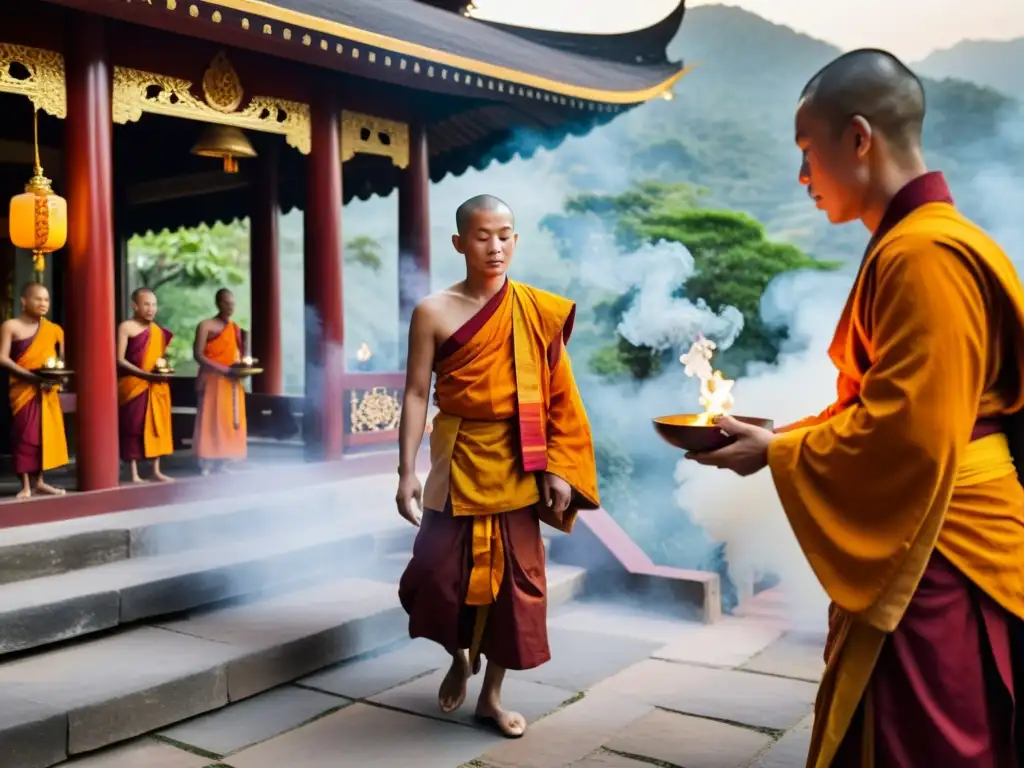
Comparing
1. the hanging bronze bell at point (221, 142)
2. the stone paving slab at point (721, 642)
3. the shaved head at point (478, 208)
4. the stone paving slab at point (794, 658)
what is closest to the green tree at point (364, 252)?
the hanging bronze bell at point (221, 142)

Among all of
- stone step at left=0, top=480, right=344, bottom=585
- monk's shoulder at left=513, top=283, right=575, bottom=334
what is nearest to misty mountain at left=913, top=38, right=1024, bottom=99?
stone step at left=0, top=480, right=344, bottom=585

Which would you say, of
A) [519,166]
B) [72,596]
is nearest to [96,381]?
[72,596]

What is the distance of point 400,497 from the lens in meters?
3.71

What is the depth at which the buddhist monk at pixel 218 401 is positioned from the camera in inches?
298

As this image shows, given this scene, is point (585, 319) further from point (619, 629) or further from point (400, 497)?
point (400, 497)

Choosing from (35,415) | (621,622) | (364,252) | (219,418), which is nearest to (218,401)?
(219,418)

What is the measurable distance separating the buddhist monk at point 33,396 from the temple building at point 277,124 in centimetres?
39

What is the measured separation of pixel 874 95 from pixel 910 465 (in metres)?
0.81

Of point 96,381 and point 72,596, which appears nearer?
point 72,596

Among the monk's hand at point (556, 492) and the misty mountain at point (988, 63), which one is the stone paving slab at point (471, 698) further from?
the misty mountain at point (988, 63)

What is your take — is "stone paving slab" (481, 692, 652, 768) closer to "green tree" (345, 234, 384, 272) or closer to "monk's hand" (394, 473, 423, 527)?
"monk's hand" (394, 473, 423, 527)

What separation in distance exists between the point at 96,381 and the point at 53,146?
5519mm

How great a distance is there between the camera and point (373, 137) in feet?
25.3

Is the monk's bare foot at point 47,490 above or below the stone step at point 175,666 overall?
above
